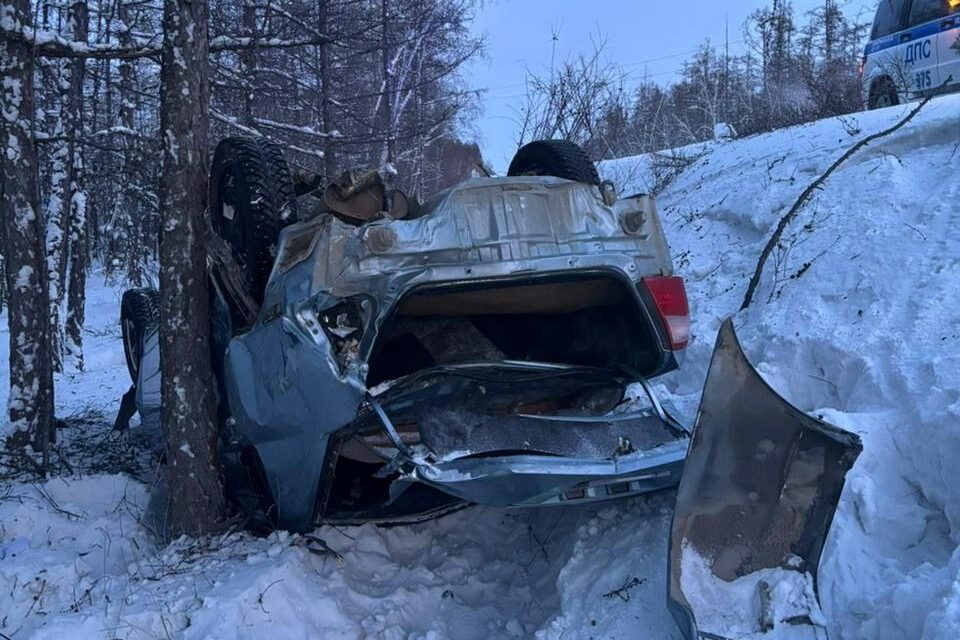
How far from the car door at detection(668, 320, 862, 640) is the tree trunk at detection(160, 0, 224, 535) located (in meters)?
2.71

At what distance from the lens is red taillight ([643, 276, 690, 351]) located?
144 inches

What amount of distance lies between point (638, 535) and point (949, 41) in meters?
9.22

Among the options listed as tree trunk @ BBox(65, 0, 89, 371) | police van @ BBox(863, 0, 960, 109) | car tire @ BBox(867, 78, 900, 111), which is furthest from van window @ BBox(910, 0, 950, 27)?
tree trunk @ BBox(65, 0, 89, 371)

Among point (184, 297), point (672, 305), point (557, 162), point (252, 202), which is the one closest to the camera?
point (672, 305)

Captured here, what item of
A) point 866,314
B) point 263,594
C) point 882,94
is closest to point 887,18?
point 882,94

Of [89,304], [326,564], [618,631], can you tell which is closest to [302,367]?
[326,564]

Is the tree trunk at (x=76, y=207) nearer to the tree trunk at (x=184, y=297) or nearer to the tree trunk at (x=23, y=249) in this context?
the tree trunk at (x=23, y=249)

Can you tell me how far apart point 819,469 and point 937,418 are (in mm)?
884

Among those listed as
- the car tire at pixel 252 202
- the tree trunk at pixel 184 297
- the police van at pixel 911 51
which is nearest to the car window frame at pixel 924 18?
the police van at pixel 911 51

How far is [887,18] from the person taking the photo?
11344 mm

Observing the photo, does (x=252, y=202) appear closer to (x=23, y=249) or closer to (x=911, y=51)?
(x=23, y=249)

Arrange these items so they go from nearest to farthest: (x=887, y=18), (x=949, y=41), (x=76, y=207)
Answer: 1. (x=949, y=41)
2. (x=887, y=18)
3. (x=76, y=207)

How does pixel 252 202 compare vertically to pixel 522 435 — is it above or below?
above

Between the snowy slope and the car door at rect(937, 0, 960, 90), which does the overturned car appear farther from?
the car door at rect(937, 0, 960, 90)
